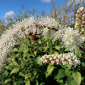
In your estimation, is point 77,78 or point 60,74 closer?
point 77,78

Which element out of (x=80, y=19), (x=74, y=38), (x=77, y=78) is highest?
(x=80, y=19)

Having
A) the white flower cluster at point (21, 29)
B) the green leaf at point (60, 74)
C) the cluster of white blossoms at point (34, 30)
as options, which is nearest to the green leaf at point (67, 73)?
the green leaf at point (60, 74)

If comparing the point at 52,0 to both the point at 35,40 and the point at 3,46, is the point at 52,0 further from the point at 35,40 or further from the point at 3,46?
the point at 3,46

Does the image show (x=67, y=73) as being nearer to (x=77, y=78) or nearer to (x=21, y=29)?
(x=77, y=78)

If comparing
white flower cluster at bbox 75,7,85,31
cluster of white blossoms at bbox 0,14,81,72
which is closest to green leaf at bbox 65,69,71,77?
cluster of white blossoms at bbox 0,14,81,72

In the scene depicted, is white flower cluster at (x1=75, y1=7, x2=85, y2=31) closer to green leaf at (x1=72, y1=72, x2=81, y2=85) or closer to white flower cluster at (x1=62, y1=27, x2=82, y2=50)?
white flower cluster at (x1=62, y1=27, x2=82, y2=50)

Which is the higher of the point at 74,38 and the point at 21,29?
the point at 21,29

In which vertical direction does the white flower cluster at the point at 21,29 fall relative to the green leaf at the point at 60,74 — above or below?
above

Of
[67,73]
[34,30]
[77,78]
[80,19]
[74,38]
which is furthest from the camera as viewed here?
[67,73]

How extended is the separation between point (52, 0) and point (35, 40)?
5.56 ft

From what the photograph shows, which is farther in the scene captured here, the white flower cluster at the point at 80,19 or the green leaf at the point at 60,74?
the green leaf at the point at 60,74

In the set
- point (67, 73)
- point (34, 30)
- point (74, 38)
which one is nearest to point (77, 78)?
point (67, 73)

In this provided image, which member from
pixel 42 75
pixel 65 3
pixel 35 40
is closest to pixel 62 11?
pixel 65 3

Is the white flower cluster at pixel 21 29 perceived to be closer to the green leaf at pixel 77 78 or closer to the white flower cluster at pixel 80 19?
the white flower cluster at pixel 80 19
